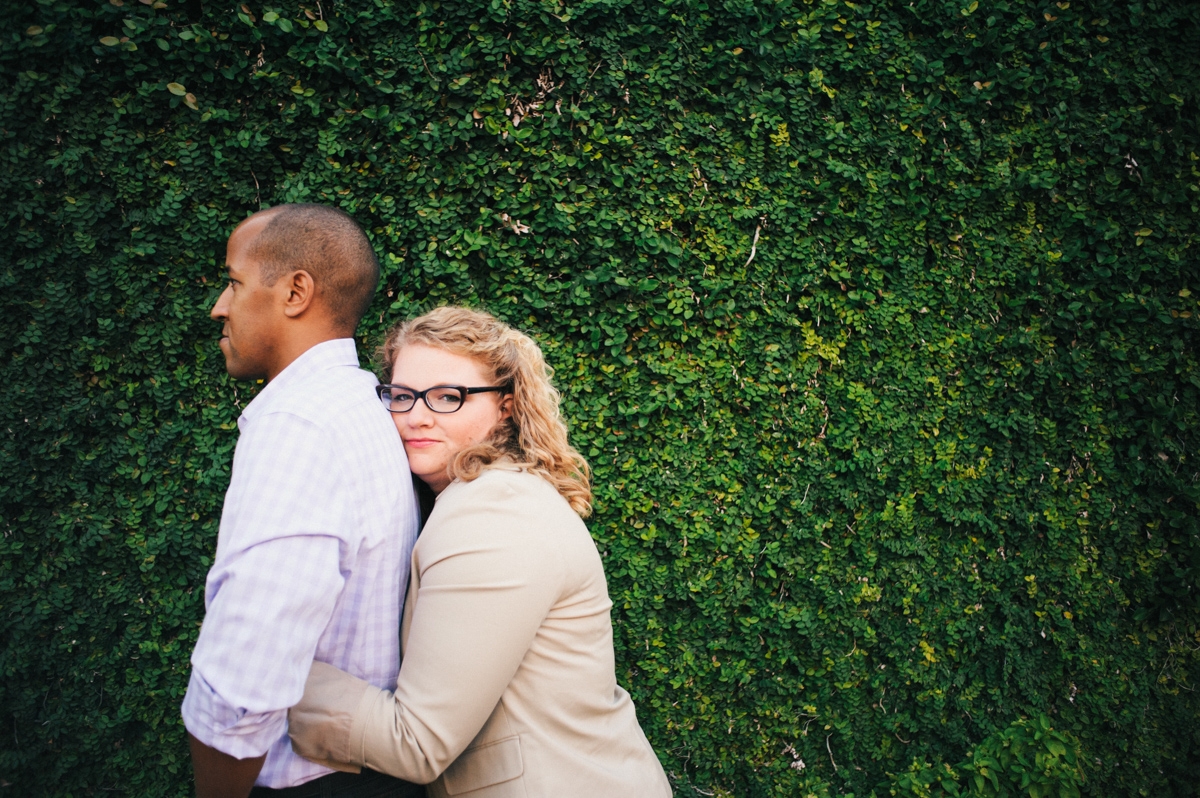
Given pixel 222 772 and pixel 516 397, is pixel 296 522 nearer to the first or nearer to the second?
pixel 222 772

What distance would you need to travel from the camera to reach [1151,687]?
3387mm

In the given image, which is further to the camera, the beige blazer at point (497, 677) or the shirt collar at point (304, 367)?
the shirt collar at point (304, 367)

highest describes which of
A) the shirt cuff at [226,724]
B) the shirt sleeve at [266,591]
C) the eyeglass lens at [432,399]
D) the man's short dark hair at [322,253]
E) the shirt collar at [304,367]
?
the man's short dark hair at [322,253]

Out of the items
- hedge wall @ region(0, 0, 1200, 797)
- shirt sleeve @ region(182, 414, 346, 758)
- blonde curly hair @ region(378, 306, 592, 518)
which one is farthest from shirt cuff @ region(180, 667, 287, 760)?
hedge wall @ region(0, 0, 1200, 797)

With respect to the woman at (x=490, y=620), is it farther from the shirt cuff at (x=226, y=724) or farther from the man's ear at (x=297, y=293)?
the man's ear at (x=297, y=293)

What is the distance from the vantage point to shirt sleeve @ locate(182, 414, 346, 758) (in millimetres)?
1222

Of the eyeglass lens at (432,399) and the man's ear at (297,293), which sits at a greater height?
the man's ear at (297,293)

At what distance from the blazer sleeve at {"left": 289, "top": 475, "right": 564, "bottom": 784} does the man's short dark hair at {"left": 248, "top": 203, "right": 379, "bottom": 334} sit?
2.76 feet

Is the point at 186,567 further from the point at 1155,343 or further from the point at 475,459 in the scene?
the point at 1155,343

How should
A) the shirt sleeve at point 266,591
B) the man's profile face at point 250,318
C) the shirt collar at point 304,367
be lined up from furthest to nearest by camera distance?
1. the man's profile face at point 250,318
2. the shirt collar at point 304,367
3. the shirt sleeve at point 266,591

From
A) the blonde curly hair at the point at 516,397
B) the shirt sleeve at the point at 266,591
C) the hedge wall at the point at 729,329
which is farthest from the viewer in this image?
the hedge wall at the point at 729,329

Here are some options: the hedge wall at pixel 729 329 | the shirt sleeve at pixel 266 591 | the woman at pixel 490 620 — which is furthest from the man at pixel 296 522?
the hedge wall at pixel 729 329

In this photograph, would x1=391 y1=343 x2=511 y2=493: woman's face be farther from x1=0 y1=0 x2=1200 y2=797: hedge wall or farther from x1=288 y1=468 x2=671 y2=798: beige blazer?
x1=0 y1=0 x2=1200 y2=797: hedge wall

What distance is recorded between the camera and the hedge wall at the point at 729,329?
262cm
